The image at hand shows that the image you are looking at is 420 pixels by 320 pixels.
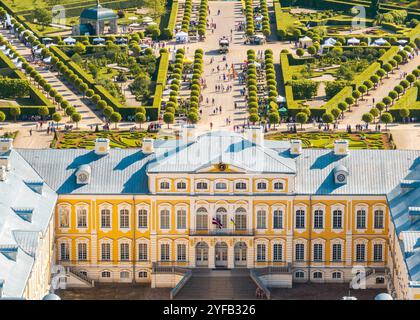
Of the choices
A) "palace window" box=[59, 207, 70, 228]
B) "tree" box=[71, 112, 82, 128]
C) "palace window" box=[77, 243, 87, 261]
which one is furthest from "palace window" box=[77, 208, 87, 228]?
"tree" box=[71, 112, 82, 128]

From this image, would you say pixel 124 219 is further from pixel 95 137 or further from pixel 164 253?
pixel 95 137

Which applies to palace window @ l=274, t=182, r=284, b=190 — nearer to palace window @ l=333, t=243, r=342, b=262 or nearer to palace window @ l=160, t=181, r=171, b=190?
palace window @ l=333, t=243, r=342, b=262

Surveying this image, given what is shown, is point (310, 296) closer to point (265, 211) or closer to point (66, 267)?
point (265, 211)

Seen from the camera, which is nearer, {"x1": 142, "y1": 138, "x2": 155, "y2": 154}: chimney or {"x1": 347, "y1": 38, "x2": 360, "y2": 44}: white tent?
{"x1": 142, "y1": 138, "x2": 155, "y2": 154}: chimney

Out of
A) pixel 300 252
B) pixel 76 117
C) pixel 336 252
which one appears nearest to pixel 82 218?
pixel 300 252

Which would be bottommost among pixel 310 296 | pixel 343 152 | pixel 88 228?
pixel 310 296

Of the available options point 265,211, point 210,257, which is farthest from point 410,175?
point 210,257
